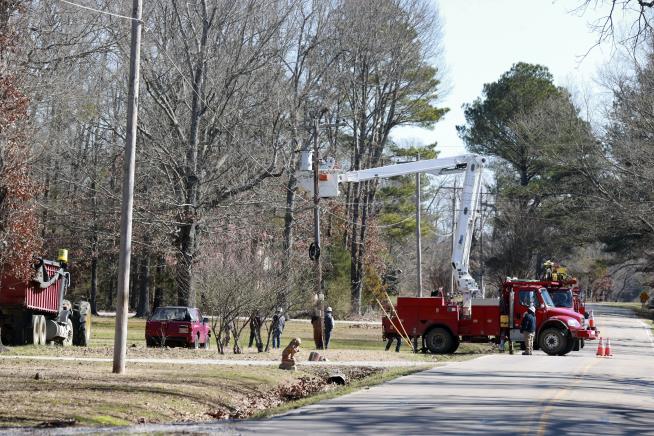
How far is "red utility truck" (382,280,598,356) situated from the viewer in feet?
113

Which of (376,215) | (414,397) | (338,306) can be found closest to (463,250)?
(414,397)

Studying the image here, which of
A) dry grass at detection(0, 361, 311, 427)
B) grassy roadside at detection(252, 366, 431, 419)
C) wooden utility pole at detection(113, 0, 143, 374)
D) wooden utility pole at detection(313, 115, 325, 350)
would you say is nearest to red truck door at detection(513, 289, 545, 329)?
wooden utility pole at detection(313, 115, 325, 350)

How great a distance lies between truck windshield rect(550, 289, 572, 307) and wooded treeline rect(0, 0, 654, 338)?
30.1ft

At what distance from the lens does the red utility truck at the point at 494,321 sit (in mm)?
34547

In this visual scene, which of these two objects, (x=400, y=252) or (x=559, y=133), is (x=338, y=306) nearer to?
(x=559, y=133)

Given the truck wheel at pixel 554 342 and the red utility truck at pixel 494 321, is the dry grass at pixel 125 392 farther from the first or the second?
the truck wheel at pixel 554 342

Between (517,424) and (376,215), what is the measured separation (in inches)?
2219

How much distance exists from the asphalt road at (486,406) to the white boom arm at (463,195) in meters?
8.04

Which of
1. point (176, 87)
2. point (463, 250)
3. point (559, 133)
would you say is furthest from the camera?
point (559, 133)

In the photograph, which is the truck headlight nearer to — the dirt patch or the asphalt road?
the asphalt road

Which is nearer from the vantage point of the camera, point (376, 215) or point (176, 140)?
point (176, 140)

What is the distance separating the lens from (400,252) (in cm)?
8325

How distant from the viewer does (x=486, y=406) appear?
16828 mm

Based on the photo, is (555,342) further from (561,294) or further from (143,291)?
(143,291)
